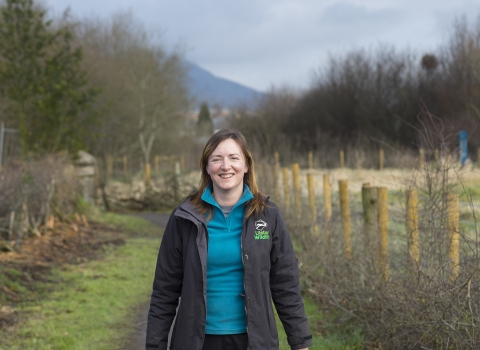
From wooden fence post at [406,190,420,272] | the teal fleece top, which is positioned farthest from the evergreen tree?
the teal fleece top

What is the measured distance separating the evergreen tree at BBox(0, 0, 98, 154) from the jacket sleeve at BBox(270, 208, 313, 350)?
45.7 ft

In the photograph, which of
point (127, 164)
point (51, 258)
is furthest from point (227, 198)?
point (127, 164)

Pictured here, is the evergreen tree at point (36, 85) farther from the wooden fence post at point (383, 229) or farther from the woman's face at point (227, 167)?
the woman's face at point (227, 167)

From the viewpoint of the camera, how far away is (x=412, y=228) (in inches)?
216

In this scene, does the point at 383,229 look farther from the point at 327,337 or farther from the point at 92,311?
the point at 92,311

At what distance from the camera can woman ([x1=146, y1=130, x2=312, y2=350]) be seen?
125 inches

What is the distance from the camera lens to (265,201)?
3400 mm

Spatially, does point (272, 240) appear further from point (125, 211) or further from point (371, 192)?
point (125, 211)

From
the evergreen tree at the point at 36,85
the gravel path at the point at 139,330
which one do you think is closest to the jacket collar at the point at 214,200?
the gravel path at the point at 139,330

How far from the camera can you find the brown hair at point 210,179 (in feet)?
10.9

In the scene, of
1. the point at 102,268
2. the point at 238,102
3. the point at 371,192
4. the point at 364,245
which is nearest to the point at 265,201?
the point at 364,245

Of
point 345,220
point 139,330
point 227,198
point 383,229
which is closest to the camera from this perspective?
point 227,198

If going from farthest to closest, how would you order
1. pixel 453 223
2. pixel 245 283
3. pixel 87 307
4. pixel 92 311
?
1. pixel 87 307
2. pixel 92 311
3. pixel 453 223
4. pixel 245 283

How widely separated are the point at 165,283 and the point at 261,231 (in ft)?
1.90
